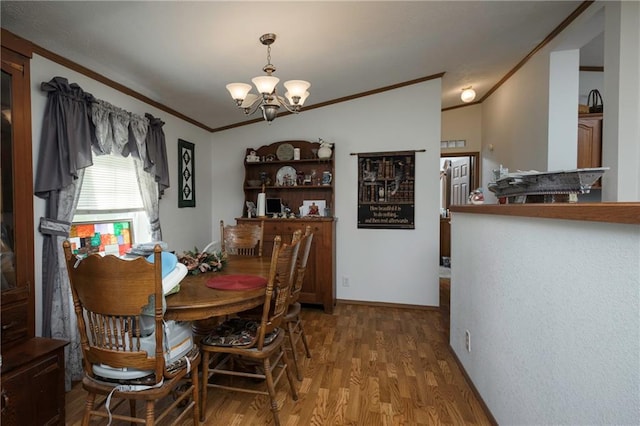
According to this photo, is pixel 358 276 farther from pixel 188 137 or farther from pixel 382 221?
pixel 188 137

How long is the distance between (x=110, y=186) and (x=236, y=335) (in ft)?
5.98

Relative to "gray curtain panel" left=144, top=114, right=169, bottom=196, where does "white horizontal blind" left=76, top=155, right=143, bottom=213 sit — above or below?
below

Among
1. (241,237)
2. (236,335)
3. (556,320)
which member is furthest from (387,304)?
(556,320)

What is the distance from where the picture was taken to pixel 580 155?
3213 mm

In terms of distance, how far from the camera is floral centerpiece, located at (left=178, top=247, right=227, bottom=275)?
206 centimetres

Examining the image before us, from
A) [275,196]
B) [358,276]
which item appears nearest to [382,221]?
[358,276]

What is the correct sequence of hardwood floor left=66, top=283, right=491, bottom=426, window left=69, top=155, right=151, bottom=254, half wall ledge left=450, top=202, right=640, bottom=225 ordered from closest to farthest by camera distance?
half wall ledge left=450, top=202, right=640, bottom=225 < hardwood floor left=66, top=283, right=491, bottom=426 < window left=69, top=155, right=151, bottom=254

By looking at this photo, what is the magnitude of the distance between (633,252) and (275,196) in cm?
351

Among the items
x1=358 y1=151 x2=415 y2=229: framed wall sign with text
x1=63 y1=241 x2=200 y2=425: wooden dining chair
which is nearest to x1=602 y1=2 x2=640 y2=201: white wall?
x1=358 y1=151 x2=415 y2=229: framed wall sign with text

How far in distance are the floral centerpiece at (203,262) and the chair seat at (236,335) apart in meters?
0.42

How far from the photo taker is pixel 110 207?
258cm

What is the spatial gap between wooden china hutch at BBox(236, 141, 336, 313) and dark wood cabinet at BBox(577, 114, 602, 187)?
106 inches

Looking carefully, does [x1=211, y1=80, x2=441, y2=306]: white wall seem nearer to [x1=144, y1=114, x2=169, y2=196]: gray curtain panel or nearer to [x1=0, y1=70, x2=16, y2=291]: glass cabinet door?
[x1=144, y1=114, x2=169, y2=196]: gray curtain panel

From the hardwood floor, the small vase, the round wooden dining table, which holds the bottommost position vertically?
the hardwood floor
